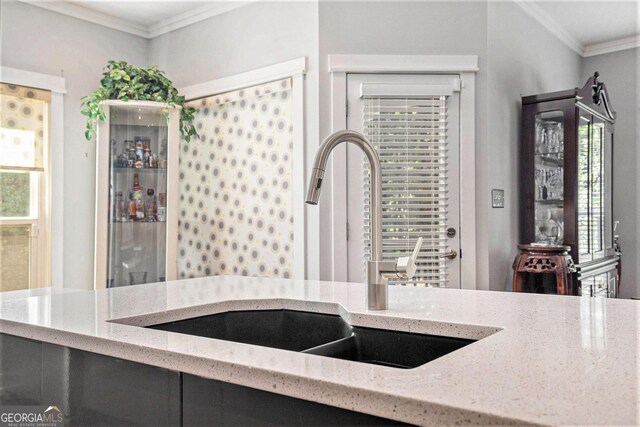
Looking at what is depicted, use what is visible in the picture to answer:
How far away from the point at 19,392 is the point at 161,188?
291 cm

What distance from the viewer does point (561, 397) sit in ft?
2.33

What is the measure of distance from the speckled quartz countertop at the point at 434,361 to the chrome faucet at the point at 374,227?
2.5 inches

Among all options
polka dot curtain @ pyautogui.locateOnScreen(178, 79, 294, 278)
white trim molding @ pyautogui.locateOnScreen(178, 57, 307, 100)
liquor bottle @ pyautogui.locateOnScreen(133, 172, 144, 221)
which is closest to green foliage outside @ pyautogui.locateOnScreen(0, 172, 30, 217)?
liquor bottle @ pyautogui.locateOnScreen(133, 172, 144, 221)

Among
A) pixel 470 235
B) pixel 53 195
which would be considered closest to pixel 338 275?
pixel 470 235

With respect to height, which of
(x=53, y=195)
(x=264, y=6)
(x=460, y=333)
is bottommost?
(x=460, y=333)

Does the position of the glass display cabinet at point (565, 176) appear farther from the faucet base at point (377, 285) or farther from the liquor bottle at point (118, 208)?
the liquor bottle at point (118, 208)

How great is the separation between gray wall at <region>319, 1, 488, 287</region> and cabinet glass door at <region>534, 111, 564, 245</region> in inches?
28.5

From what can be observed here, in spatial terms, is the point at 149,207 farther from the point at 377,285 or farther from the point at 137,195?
the point at 377,285

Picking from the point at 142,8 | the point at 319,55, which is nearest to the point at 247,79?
the point at 319,55

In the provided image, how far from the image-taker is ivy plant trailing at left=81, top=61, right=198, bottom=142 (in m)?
3.85

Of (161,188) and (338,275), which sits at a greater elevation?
(161,188)

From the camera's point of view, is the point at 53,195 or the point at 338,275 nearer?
the point at 338,275

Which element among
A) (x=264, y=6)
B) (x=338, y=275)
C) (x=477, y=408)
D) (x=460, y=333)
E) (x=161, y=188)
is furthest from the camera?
(x=161, y=188)

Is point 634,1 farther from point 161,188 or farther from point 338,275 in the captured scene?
point 161,188
